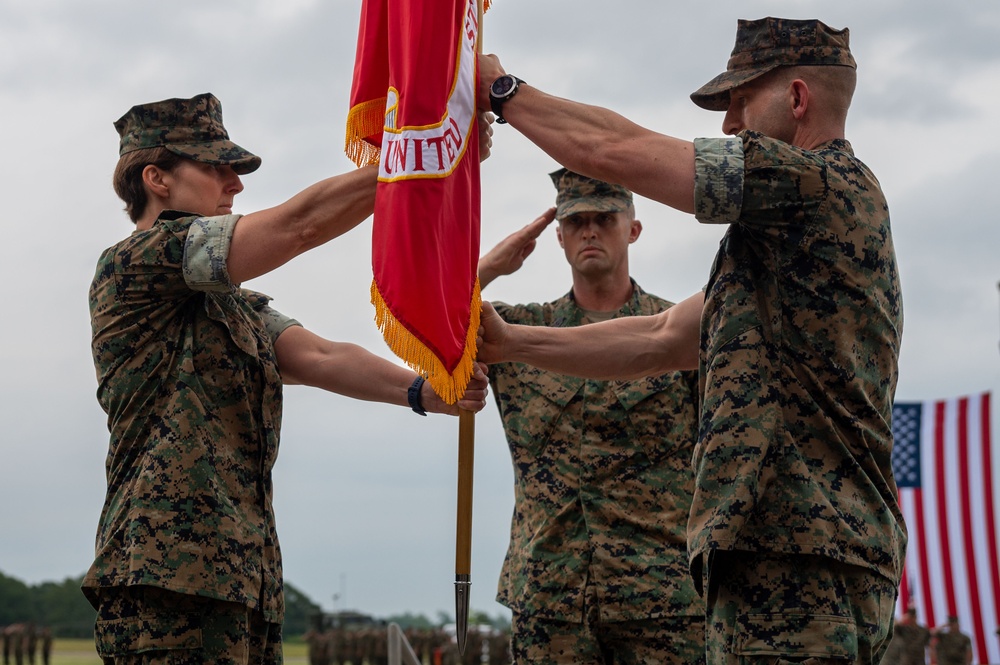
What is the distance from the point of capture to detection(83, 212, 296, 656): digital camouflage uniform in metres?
3.87

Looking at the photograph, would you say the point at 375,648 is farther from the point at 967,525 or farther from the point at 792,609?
the point at 792,609

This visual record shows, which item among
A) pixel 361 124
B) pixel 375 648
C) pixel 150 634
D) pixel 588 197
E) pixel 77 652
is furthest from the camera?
pixel 77 652

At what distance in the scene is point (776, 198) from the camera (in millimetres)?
3236

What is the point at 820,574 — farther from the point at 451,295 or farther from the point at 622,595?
the point at 622,595

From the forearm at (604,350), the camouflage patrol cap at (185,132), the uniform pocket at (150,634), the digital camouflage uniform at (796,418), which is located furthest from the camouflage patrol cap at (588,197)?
the uniform pocket at (150,634)

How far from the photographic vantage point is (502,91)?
12.7 ft

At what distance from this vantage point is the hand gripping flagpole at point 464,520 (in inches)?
175

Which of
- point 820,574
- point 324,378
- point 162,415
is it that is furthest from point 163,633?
point 820,574

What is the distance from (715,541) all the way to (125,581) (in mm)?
1894

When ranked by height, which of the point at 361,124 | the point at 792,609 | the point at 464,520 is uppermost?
the point at 361,124

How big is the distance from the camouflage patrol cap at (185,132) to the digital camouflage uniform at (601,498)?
6.23ft

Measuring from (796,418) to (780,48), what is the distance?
1152mm

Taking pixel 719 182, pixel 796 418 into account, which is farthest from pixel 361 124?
pixel 796 418

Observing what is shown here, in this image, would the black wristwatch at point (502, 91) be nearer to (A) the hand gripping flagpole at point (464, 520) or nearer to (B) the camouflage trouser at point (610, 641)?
(A) the hand gripping flagpole at point (464, 520)
